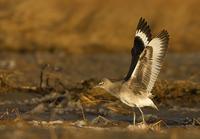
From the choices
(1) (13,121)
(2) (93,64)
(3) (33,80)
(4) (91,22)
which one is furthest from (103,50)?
(1) (13,121)

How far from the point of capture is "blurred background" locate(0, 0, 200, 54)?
22359 millimetres

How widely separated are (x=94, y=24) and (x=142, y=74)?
12.7m

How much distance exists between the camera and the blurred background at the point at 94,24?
22.4m

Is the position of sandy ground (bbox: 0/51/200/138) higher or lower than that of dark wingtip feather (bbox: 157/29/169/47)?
lower

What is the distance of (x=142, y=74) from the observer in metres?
11.6

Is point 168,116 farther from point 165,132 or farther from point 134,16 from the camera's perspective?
point 134,16

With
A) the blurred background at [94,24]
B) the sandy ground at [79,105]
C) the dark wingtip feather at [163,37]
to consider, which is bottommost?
the sandy ground at [79,105]

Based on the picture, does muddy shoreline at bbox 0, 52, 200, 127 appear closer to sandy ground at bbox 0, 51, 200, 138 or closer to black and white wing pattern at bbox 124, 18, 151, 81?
sandy ground at bbox 0, 51, 200, 138

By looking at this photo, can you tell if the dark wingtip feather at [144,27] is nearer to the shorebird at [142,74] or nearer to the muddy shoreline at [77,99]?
the shorebird at [142,74]

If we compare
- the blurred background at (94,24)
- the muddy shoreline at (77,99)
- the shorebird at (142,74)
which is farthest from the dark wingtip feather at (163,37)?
the blurred background at (94,24)

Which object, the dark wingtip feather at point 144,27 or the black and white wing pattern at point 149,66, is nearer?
the black and white wing pattern at point 149,66

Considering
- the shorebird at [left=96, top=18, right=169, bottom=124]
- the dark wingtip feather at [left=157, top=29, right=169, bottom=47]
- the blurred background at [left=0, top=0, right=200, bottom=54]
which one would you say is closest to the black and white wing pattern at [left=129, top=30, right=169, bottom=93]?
the shorebird at [left=96, top=18, right=169, bottom=124]

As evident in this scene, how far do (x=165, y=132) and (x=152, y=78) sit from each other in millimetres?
1672

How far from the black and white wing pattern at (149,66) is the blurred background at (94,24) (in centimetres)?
977
